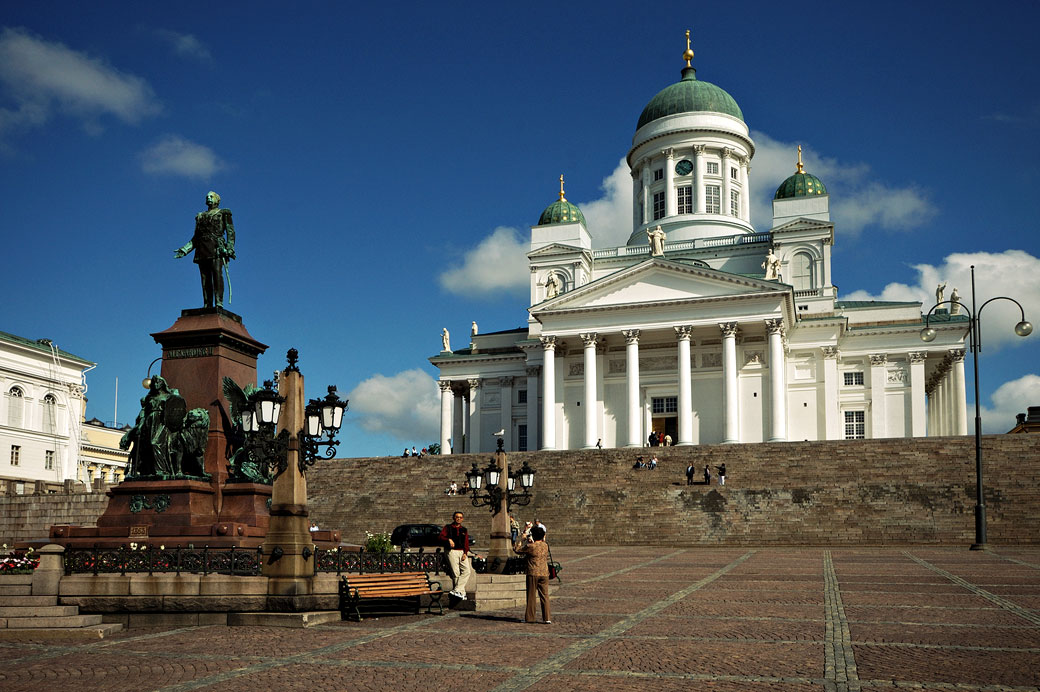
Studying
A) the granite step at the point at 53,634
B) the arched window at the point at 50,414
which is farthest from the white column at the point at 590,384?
the granite step at the point at 53,634

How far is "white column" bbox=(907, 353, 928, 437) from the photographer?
202ft

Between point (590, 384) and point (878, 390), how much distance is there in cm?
1958

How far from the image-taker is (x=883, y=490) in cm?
3709

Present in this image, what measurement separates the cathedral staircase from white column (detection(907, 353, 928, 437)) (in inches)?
2235

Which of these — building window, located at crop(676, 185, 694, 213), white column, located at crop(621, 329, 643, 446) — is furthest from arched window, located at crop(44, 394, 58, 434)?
building window, located at crop(676, 185, 694, 213)

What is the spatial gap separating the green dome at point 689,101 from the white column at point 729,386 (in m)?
27.2

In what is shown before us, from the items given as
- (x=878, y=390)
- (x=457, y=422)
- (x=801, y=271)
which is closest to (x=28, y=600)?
(x=878, y=390)

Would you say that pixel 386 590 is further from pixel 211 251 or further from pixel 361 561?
pixel 211 251

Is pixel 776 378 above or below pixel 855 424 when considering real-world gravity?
above

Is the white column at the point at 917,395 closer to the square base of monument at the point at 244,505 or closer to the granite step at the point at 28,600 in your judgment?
the square base of monument at the point at 244,505

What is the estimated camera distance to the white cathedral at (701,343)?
5812 cm

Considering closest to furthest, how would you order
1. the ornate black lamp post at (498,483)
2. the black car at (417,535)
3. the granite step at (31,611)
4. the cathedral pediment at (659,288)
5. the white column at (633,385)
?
the granite step at (31,611), the ornate black lamp post at (498,483), the black car at (417,535), the cathedral pediment at (659,288), the white column at (633,385)

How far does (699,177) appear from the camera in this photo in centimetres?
7575

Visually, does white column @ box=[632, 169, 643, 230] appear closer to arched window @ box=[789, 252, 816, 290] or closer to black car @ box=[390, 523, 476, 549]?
arched window @ box=[789, 252, 816, 290]
